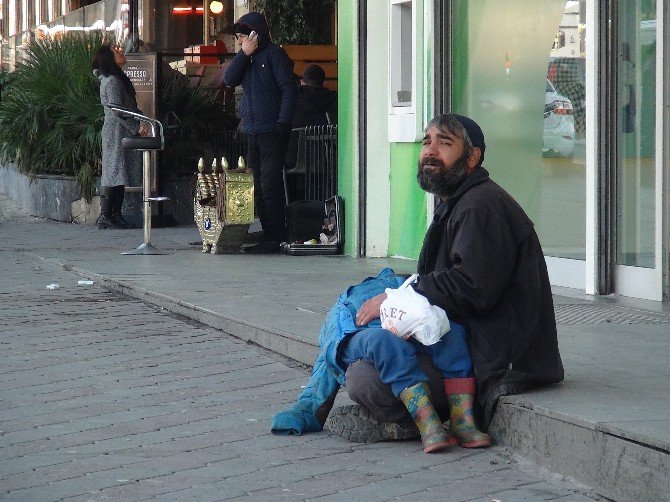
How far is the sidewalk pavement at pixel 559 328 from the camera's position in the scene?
485 cm

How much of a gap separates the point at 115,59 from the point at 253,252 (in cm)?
370

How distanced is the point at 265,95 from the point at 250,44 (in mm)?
491

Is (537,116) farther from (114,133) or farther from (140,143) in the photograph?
(114,133)

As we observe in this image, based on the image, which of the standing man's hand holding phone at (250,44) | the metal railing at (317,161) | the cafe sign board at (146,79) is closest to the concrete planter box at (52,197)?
the cafe sign board at (146,79)

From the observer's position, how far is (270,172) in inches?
510

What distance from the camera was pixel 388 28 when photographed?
1255cm

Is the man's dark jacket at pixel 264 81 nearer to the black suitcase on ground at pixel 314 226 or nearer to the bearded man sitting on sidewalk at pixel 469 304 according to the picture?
the black suitcase on ground at pixel 314 226

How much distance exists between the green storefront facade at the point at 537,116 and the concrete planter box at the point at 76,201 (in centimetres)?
496

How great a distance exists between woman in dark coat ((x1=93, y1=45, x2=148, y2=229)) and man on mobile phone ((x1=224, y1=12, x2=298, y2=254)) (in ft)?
9.53

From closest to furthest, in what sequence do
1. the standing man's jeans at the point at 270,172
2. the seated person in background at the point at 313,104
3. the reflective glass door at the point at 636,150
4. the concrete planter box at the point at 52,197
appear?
the reflective glass door at the point at 636,150, the standing man's jeans at the point at 270,172, the seated person in background at the point at 313,104, the concrete planter box at the point at 52,197

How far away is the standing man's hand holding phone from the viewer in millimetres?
12859

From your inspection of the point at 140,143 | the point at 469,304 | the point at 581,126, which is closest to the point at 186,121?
the point at 140,143

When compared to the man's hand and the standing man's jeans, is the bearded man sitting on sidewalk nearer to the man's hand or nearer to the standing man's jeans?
the man's hand

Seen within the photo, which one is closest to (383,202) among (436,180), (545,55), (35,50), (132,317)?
(545,55)
